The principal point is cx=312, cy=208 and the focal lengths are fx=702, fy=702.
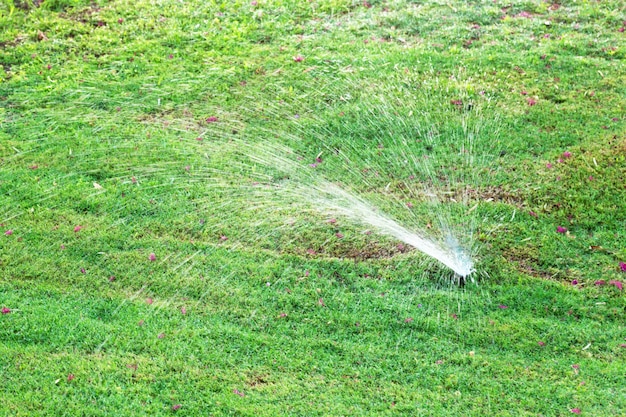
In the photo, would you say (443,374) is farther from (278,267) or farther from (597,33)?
(597,33)

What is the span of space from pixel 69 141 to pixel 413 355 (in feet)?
13.9

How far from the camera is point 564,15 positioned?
353 inches

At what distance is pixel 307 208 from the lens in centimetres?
633

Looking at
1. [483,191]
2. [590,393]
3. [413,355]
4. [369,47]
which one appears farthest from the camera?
[369,47]

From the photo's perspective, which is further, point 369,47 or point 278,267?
point 369,47

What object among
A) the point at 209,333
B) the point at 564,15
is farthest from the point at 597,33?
the point at 209,333

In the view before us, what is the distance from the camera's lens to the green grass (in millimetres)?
4809

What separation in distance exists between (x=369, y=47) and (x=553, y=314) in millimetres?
4374

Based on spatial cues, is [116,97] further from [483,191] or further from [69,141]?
[483,191]

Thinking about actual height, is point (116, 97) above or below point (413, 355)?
above

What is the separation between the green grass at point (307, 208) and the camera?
4.81 metres

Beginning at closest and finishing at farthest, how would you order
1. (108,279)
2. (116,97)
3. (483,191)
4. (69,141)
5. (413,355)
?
(413,355) → (108,279) → (483,191) → (69,141) → (116,97)

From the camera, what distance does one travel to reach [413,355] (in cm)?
494

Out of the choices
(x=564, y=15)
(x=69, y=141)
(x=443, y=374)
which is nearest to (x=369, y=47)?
(x=564, y=15)
